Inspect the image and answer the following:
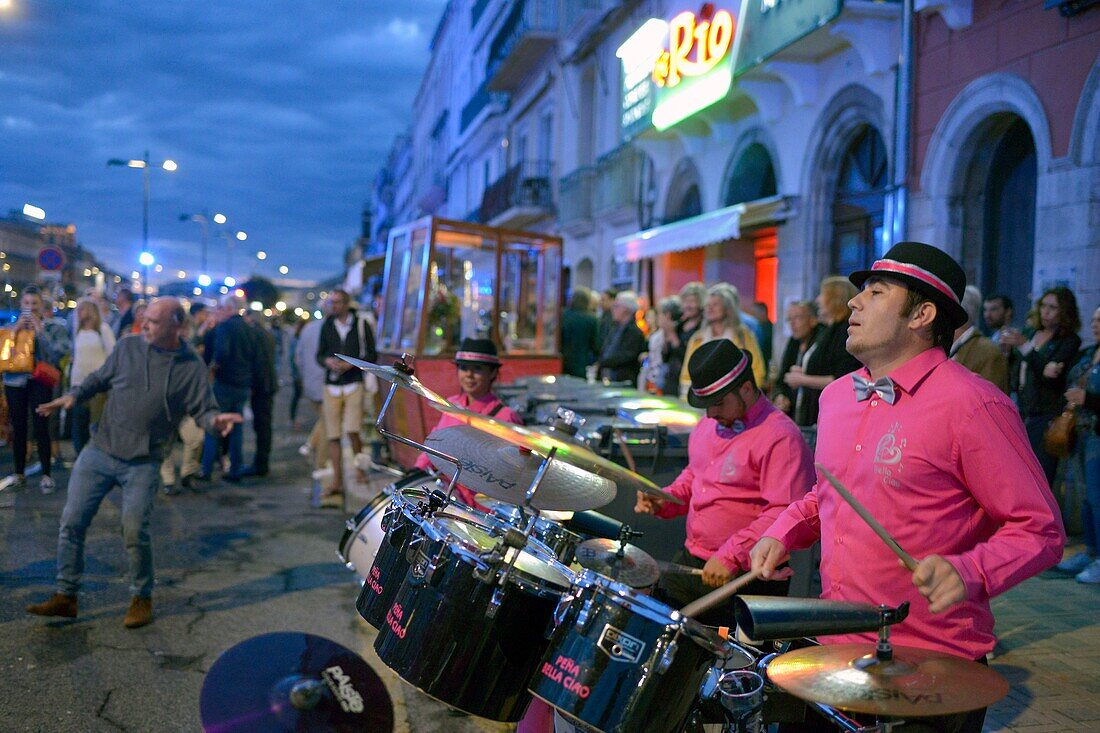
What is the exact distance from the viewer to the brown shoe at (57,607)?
522 cm

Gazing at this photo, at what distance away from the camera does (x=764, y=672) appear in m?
2.42

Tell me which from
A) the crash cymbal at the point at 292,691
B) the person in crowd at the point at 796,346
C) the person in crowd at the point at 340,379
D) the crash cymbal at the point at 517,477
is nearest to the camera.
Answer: the crash cymbal at the point at 517,477

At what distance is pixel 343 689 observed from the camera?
3256 mm

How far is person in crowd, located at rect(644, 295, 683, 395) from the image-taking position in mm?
9117

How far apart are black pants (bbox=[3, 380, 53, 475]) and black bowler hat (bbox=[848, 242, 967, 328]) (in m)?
8.64

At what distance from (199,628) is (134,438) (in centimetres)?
114

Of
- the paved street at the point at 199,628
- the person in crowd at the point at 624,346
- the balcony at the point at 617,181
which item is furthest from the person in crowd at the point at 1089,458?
the balcony at the point at 617,181

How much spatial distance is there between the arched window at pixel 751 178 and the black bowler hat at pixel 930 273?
12012 millimetres

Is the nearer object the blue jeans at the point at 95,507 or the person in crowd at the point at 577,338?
the blue jeans at the point at 95,507

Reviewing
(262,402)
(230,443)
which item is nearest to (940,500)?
(230,443)

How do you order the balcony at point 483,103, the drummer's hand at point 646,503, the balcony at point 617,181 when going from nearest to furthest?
the drummer's hand at point 646,503
the balcony at point 617,181
the balcony at point 483,103

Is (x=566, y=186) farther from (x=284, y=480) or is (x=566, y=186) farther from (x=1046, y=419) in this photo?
(x=1046, y=419)

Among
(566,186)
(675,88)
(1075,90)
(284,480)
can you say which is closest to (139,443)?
(284,480)

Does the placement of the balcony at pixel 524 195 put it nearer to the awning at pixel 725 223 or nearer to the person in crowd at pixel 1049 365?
the awning at pixel 725 223
